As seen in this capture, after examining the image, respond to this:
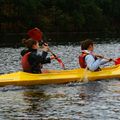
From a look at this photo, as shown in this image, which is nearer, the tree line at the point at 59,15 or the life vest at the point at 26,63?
the life vest at the point at 26,63

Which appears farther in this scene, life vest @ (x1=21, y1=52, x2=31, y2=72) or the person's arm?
the person's arm

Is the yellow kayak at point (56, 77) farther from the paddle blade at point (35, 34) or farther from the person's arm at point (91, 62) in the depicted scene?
the paddle blade at point (35, 34)

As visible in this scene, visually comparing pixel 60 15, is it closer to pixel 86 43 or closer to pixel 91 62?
pixel 86 43

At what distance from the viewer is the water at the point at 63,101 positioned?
1309 cm

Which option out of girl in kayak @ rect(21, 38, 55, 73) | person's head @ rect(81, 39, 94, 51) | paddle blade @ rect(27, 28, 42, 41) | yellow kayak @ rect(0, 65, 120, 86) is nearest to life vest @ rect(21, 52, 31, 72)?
girl in kayak @ rect(21, 38, 55, 73)

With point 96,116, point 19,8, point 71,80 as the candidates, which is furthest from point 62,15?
point 96,116

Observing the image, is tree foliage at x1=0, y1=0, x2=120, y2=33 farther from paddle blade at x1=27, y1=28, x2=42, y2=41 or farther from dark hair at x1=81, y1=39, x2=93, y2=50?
dark hair at x1=81, y1=39, x2=93, y2=50

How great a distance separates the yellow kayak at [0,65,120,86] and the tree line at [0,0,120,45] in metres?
62.4

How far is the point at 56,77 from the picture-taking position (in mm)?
18453

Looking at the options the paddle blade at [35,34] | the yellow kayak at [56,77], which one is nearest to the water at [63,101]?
the yellow kayak at [56,77]

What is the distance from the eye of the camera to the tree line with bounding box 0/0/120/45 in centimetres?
8656

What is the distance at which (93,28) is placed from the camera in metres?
106

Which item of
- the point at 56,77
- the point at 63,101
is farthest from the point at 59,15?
the point at 63,101

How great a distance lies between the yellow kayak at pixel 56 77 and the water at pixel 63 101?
23cm
